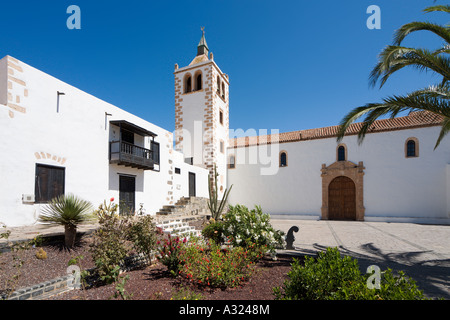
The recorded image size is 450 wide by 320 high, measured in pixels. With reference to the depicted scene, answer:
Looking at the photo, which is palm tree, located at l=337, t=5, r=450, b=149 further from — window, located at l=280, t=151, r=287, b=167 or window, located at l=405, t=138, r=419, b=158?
window, located at l=280, t=151, r=287, b=167

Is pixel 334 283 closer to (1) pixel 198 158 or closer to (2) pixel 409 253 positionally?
(2) pixel 409 253

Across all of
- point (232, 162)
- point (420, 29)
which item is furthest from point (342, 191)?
point (420, 29)

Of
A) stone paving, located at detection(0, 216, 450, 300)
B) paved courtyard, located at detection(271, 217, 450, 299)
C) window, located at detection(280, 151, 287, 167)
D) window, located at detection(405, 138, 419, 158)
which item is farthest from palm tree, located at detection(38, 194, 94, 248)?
window, located at detection(405, 138, 419, 158)

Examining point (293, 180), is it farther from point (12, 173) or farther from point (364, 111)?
point (12, 173)

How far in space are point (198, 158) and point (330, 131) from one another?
1055 cm

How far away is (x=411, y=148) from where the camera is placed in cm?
1605

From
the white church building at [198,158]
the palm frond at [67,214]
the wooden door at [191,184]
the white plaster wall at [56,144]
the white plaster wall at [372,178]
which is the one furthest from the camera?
the wooden door at [191,184]

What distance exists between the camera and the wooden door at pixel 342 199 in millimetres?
17250

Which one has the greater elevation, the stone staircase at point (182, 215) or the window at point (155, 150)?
the window at point (155, 150)

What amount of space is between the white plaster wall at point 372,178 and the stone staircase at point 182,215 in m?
5.50

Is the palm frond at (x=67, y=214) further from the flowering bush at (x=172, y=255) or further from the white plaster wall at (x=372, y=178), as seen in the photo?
the white plaster wall at (x=372, y=178)

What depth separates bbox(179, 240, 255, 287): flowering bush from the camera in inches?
162

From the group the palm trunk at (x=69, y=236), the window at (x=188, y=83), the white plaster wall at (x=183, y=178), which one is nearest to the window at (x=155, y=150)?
the white plaster wall at (x=183, y=178)

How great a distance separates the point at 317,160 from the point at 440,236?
8953mm
